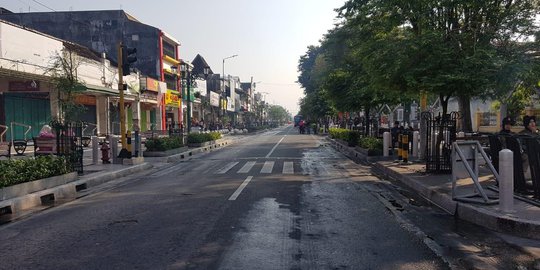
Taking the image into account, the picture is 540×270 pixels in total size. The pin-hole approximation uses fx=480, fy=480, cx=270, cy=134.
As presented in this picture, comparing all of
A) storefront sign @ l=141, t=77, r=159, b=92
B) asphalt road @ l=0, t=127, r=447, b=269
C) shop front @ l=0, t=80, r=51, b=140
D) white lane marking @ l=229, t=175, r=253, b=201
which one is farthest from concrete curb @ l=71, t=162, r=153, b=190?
storefront sign @ l=141, t=77, r=159, b=92

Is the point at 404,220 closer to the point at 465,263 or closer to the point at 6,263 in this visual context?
the point at 465,263

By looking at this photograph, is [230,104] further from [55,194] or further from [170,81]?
[55,194]

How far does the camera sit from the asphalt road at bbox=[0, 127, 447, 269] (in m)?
5.50

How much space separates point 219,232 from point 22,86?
24801 mm

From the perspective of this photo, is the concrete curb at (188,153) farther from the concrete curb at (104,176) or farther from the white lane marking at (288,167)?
the white lane marking at (288,167)

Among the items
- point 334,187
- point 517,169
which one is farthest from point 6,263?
point 517,169

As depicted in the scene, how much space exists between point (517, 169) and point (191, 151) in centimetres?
1812

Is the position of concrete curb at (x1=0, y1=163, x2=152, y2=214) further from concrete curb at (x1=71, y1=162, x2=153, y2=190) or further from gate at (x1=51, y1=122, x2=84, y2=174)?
gate at (x1=51, y1=122, x2=84, y2=174)

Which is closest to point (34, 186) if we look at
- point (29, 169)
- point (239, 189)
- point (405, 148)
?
point (29, 169)

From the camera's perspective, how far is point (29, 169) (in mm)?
10477

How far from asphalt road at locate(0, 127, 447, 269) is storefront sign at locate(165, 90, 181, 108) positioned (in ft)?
150

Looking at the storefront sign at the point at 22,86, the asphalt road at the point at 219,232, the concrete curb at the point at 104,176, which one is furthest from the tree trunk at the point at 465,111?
the storefront sign at the point at 22,86

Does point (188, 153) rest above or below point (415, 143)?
below

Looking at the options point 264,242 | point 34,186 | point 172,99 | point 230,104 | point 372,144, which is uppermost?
point 230,104
